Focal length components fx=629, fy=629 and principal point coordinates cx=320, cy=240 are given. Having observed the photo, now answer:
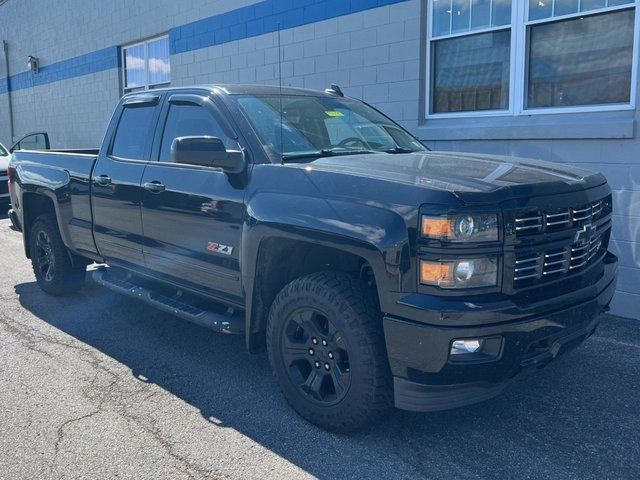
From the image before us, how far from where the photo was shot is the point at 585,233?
3.40 m

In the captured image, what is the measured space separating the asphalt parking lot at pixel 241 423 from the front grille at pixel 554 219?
116 cm

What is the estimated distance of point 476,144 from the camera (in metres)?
6.76

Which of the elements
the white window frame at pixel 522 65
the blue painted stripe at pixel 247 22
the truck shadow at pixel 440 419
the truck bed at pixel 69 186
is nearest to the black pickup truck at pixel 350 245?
the truck shadow at pixel 440 419

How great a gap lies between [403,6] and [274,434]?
560cm

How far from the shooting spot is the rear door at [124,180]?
4.78 meters

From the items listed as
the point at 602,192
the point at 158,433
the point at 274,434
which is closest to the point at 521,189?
the point at 602,192

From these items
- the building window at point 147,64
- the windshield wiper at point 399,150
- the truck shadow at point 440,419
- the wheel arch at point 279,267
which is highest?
the building window at point 147,64

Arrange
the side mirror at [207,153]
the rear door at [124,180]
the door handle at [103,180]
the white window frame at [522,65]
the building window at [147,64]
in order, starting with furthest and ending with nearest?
the building window at [147,64]
the white window frame at [522,65]
the door handle at [103,180]
the rear door at [124,180]
the side mirror at [207,153]

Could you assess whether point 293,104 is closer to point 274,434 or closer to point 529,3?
point 274,434

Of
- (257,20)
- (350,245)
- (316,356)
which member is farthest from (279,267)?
(257,20)

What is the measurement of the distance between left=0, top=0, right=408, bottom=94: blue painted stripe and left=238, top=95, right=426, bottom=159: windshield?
10.6 feet

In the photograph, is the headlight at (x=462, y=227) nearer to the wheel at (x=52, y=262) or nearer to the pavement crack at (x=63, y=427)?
the pavement crack at (x=63, y=427)

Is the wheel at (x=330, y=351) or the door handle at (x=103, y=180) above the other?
the door handle at (x=103, y=180)

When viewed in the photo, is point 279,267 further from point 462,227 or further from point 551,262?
point 551,262
